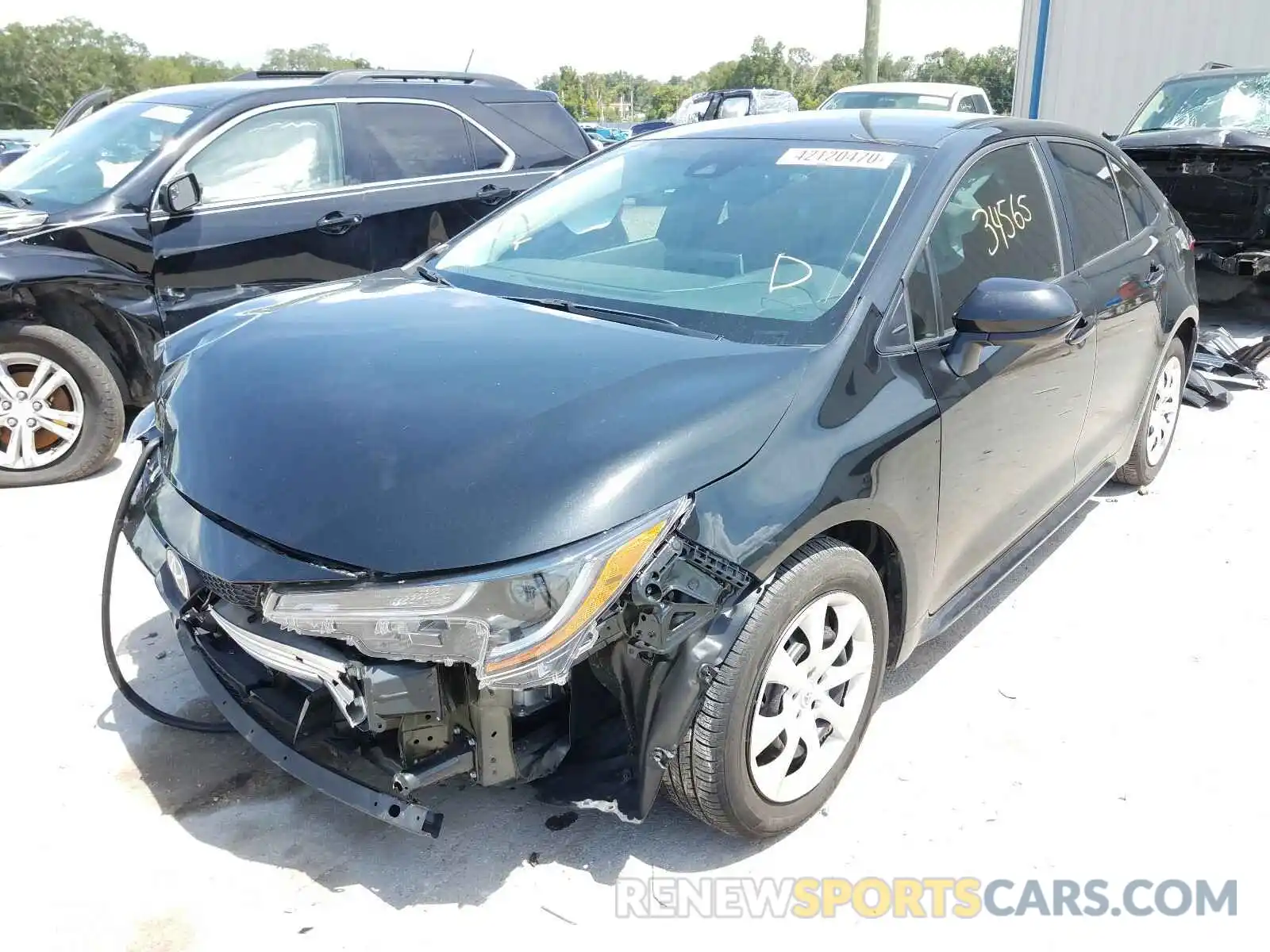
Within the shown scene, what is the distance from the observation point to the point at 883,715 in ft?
9.77

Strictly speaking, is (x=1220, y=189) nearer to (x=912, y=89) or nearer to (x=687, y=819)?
(x=687, y=819)

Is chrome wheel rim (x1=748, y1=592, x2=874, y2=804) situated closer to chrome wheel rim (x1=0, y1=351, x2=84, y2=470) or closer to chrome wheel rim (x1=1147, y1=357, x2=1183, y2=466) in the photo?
chrome wheel rim (x1=1147, y1=357, x2=1183, y2=466)

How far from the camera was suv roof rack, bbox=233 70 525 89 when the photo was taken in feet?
18.5

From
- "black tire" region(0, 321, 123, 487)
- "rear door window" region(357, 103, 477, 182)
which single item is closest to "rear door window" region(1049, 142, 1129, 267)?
"rear door window" region(357, 103, 477, 182)

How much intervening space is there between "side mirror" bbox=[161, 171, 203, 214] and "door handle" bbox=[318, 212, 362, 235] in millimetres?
635

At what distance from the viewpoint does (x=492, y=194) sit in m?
5.85

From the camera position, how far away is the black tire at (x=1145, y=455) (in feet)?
14.4

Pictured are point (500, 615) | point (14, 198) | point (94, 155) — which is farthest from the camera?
point (94, 155)

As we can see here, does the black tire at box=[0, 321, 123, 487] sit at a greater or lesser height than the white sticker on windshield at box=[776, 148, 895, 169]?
lesser

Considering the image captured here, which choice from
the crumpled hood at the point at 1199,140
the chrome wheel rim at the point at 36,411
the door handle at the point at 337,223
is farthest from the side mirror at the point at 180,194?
the crumpled hood at the point at 1199,140

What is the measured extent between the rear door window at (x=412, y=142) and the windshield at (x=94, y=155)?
2.97 feet

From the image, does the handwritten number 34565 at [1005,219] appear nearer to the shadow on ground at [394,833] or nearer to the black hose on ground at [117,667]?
the shadow on ground at [394,833]

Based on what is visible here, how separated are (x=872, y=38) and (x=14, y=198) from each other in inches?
806

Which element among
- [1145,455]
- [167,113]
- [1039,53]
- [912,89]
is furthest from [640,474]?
[1039,53]
